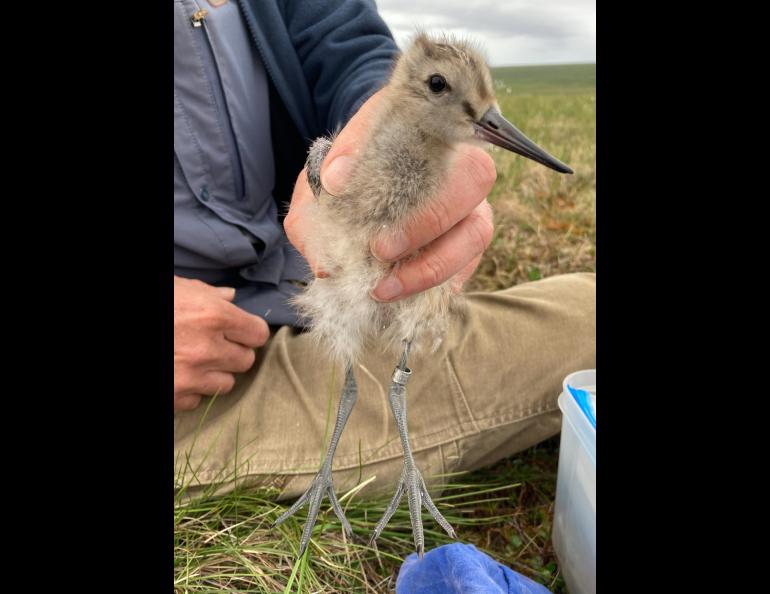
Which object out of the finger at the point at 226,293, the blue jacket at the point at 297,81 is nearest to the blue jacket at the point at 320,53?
the blue jacket at the point at 297,81

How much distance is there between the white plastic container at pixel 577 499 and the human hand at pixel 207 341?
766 millimetres

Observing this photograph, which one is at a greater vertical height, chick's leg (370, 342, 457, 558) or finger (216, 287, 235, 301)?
chick's leg (370, 342, 457, 558)

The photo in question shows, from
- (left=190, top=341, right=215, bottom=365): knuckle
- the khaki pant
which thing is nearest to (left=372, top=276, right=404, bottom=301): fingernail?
the khaki pant

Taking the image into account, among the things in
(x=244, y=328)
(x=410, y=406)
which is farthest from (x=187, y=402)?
(x=410, y=406)

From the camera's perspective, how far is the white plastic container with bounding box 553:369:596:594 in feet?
3.83

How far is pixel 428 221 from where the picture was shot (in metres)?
0.97

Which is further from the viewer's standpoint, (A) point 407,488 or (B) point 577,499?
(B) point 577,499

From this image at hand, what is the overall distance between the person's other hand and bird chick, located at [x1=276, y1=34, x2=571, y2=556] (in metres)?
0.01

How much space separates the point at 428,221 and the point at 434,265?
0.23ft

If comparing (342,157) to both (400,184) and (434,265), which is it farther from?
(434,265)

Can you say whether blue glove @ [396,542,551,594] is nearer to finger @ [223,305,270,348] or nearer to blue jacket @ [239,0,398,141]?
finger @ [223,305,270,348]

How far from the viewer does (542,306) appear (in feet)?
5.56

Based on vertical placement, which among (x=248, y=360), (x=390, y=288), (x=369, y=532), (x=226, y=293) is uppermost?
(x=390, y=288)
